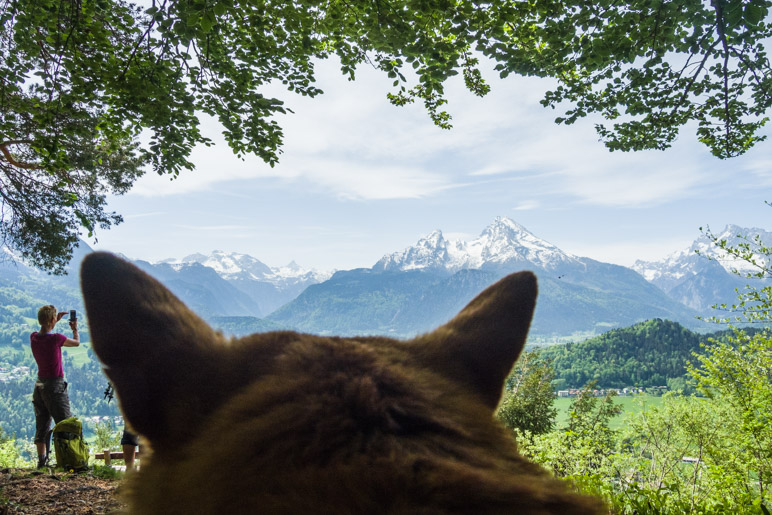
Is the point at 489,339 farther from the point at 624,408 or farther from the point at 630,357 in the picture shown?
the point at 630,357

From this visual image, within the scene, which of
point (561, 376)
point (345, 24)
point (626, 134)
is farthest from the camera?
point (561, 376)

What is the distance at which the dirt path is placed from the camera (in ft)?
17.9

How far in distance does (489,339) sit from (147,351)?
3.22 ft

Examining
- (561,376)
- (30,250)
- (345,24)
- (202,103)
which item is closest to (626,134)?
(345,24)

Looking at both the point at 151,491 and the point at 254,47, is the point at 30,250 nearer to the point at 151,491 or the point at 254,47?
the point at 254,47

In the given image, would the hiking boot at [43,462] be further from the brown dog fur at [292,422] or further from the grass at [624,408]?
the grass at [624,408]

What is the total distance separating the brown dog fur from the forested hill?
157 metres

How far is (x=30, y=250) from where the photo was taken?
11898 millimetres

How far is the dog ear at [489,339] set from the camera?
1.29 metres

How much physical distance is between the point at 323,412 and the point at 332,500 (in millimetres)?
183

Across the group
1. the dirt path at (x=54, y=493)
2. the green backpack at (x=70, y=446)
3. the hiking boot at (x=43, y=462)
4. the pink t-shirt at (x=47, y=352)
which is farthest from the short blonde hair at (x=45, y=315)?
the hiking boot at (x=43, y=462)

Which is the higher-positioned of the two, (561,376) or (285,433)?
(285,433)

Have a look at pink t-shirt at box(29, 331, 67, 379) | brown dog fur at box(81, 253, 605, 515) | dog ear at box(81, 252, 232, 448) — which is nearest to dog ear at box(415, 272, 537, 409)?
brown dog fur at box(81, 253, 605, 515)

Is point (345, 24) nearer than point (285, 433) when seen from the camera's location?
No
